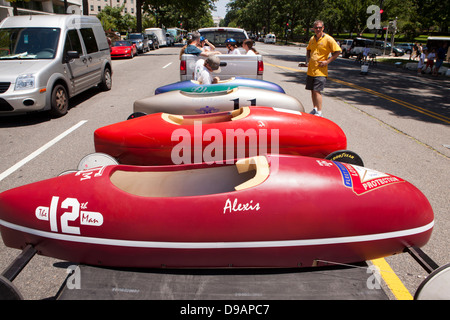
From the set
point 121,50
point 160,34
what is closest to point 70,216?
point 121,50

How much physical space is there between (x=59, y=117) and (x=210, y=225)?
6.92m

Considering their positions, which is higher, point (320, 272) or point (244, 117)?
point (244, 117)

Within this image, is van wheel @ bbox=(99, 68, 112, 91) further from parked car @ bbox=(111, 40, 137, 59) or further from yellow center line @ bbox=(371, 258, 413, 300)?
parked car @ bbox=(111, 40, 137, 59)

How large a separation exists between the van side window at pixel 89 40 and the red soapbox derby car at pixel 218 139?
6107 mm

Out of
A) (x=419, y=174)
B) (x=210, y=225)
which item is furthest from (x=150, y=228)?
(x=419, y=174)

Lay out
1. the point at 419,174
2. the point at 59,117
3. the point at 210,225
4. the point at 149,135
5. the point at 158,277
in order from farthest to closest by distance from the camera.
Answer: the point at 59,117, the point at 419,174, the point at 149,135, the point at 158,277, the point at 210,225

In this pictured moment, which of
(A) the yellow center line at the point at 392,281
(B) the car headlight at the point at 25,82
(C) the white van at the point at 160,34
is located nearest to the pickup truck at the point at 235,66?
(B) the car headlight at the point at 25,82

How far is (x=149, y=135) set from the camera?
14.2ft

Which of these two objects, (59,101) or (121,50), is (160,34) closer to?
(121,50)

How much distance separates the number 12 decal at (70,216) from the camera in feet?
7.93

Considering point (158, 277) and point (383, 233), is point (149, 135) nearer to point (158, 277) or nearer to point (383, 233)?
point (158, 277)

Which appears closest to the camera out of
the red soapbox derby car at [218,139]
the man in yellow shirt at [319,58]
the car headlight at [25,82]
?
the red soapbox derby car at [218,139]

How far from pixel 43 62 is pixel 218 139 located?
557 centimetres

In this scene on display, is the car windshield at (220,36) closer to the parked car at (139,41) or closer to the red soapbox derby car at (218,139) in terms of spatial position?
the red soapbox derby car at (218,139)
